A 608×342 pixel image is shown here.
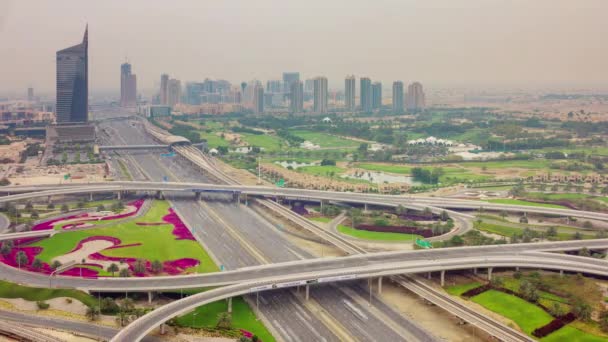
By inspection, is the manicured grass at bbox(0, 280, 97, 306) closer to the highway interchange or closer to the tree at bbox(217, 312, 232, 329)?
the highway interchange

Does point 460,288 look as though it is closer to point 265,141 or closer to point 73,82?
point 265,141

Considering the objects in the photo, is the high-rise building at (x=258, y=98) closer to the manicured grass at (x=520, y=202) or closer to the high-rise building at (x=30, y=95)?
the high-rise building at (x=30, y=95)

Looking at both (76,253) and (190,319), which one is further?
(76,253)

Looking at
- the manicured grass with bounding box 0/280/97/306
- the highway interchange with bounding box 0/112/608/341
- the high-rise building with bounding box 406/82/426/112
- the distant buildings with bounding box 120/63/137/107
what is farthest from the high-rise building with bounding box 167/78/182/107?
the manicured grass with bounding box 0/280/97/306

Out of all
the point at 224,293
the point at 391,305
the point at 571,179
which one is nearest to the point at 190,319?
the point at 224,293

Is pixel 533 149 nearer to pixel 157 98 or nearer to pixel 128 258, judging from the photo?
pixel 128 258

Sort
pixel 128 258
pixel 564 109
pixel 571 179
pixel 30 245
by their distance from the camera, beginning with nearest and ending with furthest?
pixel 128 258 → pixel 30 245 → pixel 571 179 → pixel 564 109
